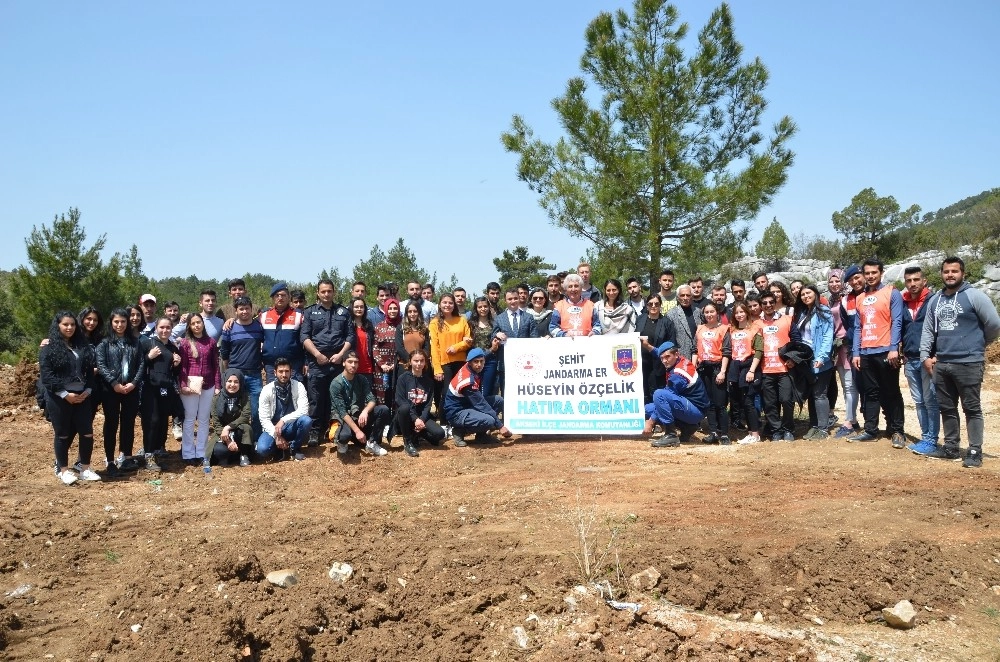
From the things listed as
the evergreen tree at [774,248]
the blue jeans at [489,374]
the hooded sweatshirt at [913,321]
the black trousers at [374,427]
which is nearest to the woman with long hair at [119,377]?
the black trousers at [374,427]

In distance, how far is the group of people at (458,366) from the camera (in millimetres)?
7340

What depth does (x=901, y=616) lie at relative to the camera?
4.13 meters

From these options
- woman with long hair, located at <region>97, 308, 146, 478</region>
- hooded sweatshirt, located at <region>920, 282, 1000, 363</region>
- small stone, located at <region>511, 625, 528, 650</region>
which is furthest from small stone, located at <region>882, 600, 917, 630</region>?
woman with long hair, located at <region>97, 308, 146, 478</region>

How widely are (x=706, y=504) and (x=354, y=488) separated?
3498 millimetres

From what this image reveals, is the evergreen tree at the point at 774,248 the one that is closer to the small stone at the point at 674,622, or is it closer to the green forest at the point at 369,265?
the green forest at the point at 369,265

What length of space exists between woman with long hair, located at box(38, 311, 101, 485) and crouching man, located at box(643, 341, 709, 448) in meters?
6.36

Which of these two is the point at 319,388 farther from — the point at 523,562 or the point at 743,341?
the point at 743,341

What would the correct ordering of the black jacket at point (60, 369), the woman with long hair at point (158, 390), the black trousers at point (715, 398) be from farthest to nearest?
the black trousers at point (715, 398) → the woman with long hair at point (158, 390) → the black jacket at point (60, 369)

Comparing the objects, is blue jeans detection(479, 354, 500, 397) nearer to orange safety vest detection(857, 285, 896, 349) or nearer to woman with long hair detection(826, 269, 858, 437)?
woman with long hair detection(826, 269, 858, 437)

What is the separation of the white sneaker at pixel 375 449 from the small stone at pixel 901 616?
5462 mm

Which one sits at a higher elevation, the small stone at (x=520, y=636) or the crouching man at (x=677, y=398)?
the crouching man at (x=677, y=398)

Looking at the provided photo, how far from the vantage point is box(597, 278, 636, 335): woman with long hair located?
8.91 metres

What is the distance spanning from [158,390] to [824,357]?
771 cm

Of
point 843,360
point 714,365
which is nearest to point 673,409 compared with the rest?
point 714,365
